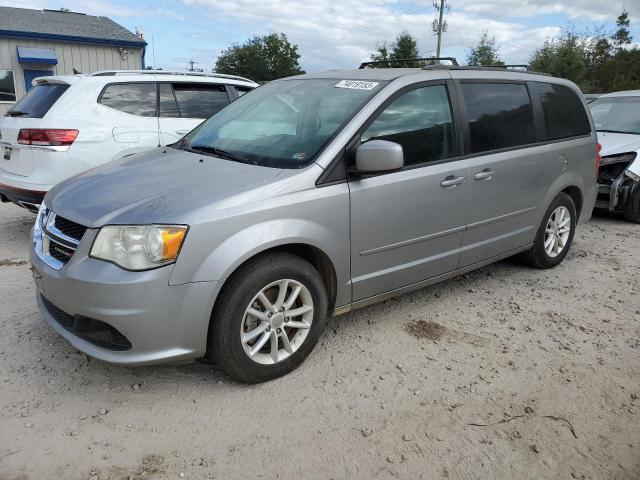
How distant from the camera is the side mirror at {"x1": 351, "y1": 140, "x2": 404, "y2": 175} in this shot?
3.07 metres

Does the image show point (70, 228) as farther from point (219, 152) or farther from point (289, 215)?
point (289, 215)

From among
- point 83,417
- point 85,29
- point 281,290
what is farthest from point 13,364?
point 85,29

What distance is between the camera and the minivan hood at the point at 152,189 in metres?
2.72

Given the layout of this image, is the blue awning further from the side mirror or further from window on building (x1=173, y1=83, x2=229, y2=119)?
the side mirror

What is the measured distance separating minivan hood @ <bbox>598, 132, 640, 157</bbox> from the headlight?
651 cm

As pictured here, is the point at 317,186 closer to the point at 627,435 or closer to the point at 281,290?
the point at 281,290

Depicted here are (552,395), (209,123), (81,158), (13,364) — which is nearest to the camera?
(552,395)

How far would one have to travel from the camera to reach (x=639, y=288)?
466 centimetres

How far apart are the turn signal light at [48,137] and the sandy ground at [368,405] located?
5.69ft

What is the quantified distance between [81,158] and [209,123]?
191 centimetres

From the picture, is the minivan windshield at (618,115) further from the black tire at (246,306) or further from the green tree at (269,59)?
the green tree at (269,59)

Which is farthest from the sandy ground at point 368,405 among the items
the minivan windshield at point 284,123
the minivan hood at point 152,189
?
the minivan windshield at point 284,123

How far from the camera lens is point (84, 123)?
5355mm

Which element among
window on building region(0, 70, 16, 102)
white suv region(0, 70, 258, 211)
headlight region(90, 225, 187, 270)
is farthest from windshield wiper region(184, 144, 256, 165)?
window on building region(0, 70, 16, 102)
